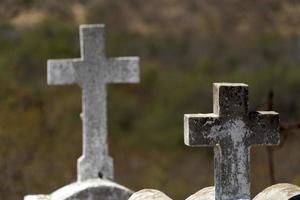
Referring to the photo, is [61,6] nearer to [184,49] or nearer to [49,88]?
[49,88]

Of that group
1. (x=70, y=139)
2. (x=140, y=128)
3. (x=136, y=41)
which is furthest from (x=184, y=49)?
(x=70, y=139)

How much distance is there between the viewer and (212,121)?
6.72 m

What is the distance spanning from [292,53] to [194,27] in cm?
574

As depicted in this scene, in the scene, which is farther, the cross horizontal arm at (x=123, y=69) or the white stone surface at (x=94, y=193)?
the cross horizontal arm at (x=123, y=69)

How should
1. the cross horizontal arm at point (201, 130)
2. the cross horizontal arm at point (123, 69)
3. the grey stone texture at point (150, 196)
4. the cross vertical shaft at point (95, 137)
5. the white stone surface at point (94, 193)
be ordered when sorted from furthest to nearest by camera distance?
the cross horizontal arm at point (123, 69) → the cross vertical shaft at point (95, 137) → the white stone surface at point (94, 193) → the grey stone texture at point (150, 196) → the cross horizontal arm at point (201, 130)

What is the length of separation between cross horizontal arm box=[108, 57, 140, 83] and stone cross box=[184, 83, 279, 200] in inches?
124

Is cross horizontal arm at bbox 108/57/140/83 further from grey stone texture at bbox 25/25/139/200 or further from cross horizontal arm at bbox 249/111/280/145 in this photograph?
cross horizontal arm at bbox 249/111/280/145

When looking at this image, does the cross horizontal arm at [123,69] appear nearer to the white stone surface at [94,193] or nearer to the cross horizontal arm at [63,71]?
the cross horizontal arm at [63,71]

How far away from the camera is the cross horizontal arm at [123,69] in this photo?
9.88m

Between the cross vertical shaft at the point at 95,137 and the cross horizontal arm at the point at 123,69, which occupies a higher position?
the cross horizontal arm at the point at 123,69

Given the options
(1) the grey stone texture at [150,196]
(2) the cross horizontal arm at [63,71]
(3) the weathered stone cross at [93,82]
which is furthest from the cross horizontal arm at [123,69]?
(1) the grey stone texture at [150,196]

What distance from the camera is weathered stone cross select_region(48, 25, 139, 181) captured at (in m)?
9.66

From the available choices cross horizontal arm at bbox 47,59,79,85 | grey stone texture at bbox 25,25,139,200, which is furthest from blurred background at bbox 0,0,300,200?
cross horizontal arm at bbox 47,59,79,85

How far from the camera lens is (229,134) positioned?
6.78 meters
